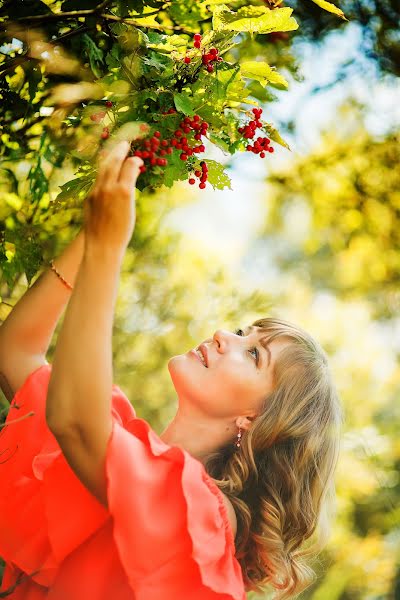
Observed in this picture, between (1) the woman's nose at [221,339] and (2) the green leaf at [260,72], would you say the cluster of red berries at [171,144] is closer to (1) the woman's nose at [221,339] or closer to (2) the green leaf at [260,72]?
(2) the green leaf at [260,72]

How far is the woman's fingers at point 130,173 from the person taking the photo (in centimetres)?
79

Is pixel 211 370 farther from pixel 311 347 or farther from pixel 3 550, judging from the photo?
pixel 3 550

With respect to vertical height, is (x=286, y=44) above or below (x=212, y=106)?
below

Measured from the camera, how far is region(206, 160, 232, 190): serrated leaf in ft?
3.33

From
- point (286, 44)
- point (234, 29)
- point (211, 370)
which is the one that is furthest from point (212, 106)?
point (286, 44)

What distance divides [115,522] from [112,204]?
1.26 feet

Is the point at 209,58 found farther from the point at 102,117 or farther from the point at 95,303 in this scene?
the point at 95,303

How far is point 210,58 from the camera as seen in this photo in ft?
2.96

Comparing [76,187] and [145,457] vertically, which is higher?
[76,187]

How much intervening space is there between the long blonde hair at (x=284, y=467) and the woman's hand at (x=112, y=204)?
559mm

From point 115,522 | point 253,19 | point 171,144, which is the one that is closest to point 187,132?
point 171,144

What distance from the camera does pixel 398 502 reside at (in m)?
4.94

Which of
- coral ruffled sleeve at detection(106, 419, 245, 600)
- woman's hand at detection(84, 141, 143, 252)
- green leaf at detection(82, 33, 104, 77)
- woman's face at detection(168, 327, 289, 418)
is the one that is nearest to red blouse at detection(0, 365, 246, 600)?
coral ruffled sleeve at detection(106, 419, 245, 600)

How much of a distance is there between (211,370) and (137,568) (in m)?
0.37
